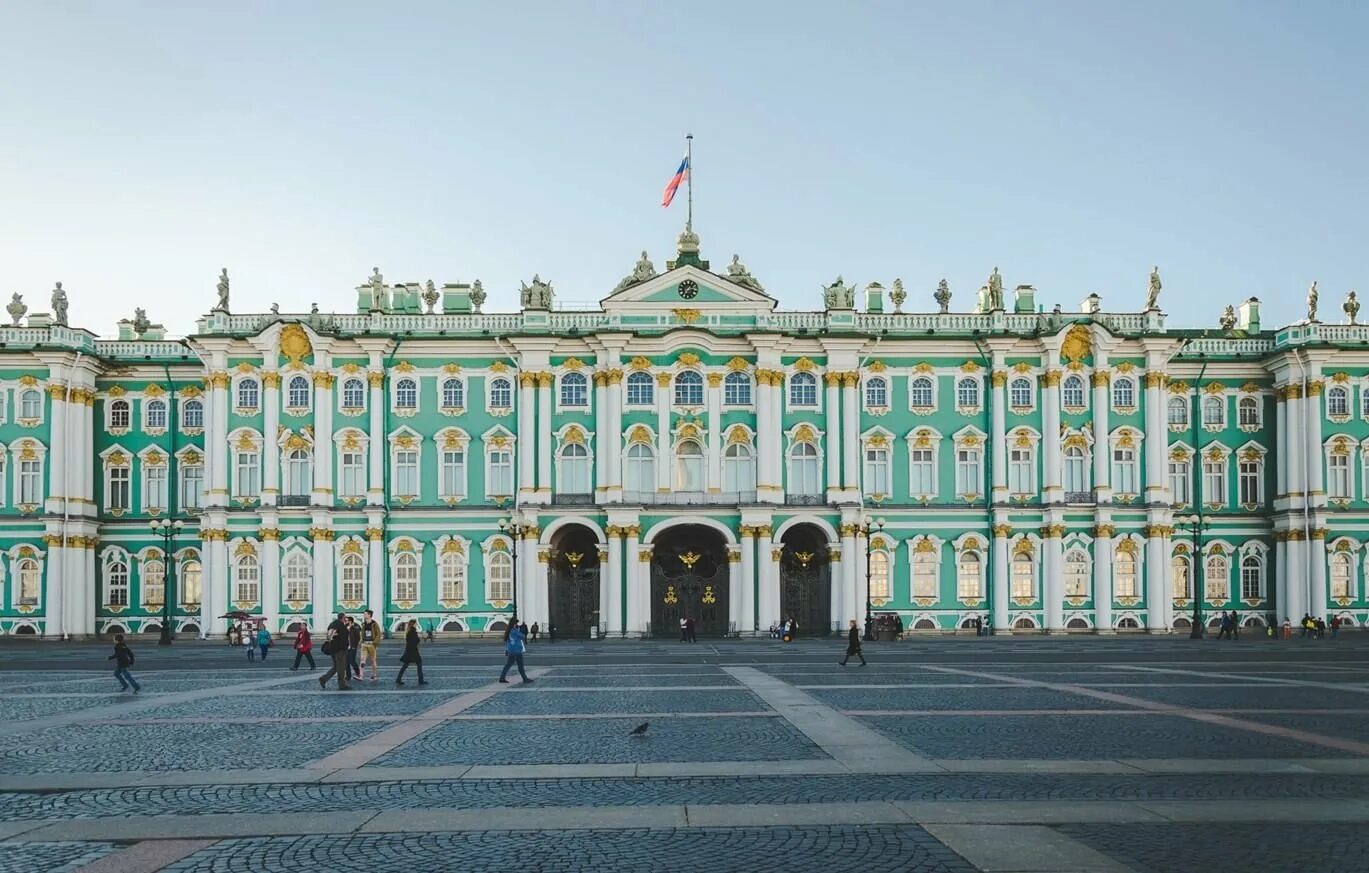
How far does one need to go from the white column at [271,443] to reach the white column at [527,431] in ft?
35.4

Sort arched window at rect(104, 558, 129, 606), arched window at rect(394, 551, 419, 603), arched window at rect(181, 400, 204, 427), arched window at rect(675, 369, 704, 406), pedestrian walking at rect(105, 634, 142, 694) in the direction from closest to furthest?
pedestrian walking at rect(105, 634, 142, 694) → arched window at rect(394, 551, 419, 603) → arched window at rect(675, 369, 704, 406) → arched window at rect(104, 558, 129, 606) → arched window at rect(181, 400, 204, 427)

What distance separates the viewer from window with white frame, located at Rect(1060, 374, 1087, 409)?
70.8m

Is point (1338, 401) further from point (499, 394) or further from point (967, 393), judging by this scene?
point (499, 394)

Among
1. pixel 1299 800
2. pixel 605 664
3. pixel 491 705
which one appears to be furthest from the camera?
pixel 605 664

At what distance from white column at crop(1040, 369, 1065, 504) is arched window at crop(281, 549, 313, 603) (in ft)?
125

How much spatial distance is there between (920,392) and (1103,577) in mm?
13828

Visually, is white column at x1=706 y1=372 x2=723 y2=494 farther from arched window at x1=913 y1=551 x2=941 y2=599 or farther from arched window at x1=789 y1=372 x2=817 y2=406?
arched window at x1=913 y1=551 x2=941 y2=599

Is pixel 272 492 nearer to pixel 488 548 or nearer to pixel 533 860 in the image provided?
pixel 488 548

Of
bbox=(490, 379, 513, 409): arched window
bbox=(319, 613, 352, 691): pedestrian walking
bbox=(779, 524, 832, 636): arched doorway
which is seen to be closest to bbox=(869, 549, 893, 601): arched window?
bbox=(779, 524, 832, 636): arched doorway

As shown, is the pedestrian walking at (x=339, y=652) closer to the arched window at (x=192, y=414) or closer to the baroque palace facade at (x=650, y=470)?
the baroque palace facade at (x=650, y=470)

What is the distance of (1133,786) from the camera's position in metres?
16.3

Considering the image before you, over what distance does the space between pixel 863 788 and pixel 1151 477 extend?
193 feet

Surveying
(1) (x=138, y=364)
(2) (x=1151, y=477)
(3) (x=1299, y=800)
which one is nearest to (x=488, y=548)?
(1) (x=138, y=364)

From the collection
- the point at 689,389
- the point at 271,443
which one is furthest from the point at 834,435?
the point at 271,443
